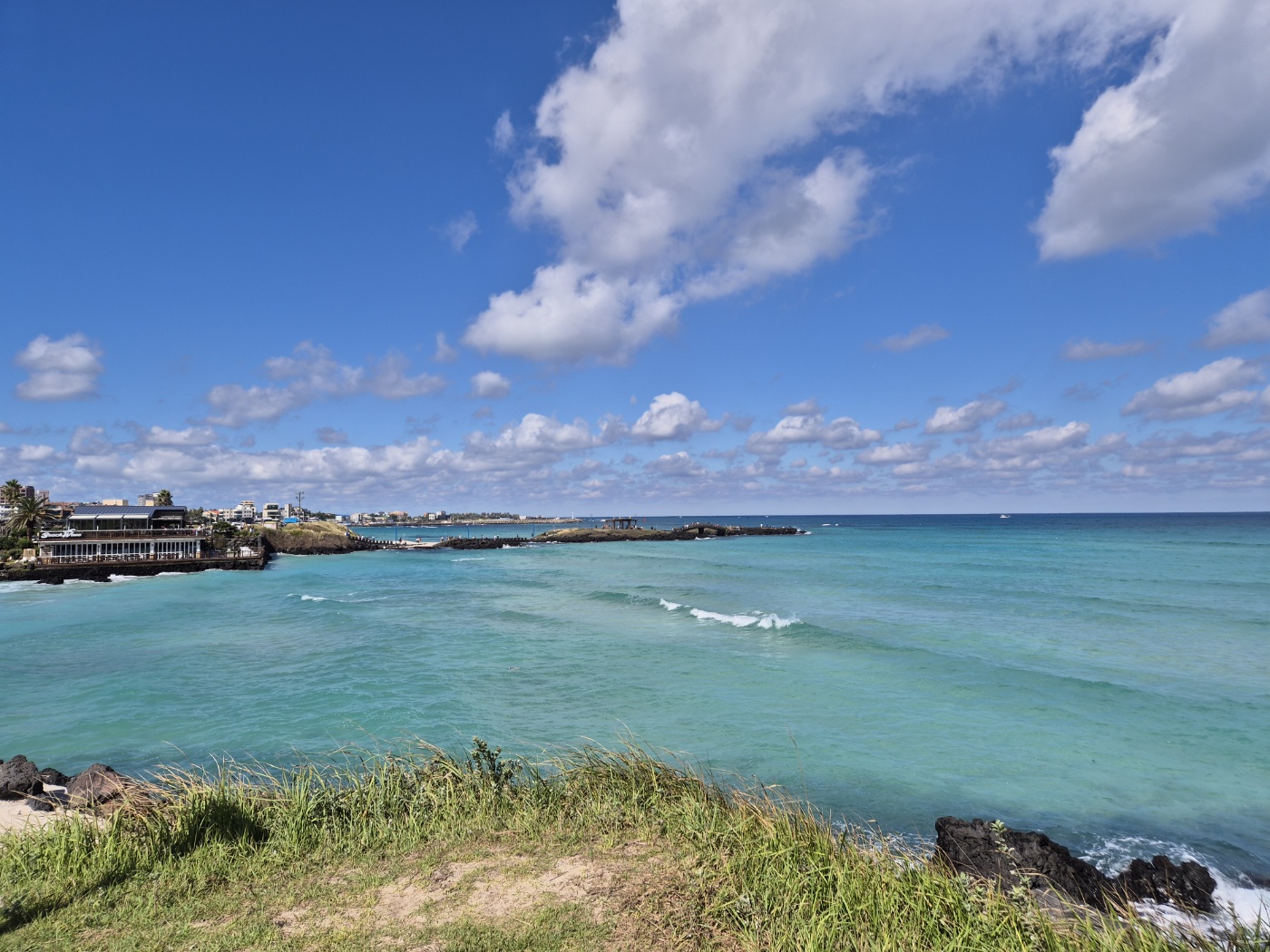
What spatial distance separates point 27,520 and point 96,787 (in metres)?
80.3

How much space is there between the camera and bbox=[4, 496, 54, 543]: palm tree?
66.9 m

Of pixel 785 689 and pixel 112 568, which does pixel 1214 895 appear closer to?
pixel 785 689

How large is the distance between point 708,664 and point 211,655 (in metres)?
17.2

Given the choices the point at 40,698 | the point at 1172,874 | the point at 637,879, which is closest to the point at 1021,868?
the point at 1172,874

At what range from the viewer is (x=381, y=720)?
600 inches

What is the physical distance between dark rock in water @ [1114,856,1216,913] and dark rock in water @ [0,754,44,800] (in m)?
15.9

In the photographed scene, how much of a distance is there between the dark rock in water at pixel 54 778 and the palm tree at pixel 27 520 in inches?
2829

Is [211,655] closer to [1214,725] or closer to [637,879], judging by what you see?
[637,879]

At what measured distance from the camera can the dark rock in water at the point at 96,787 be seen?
8.95 m

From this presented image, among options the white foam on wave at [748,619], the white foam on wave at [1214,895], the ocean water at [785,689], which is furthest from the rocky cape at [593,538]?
the white foam on wave at [1214,895]

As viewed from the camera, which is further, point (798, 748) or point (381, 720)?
point (381, 720)

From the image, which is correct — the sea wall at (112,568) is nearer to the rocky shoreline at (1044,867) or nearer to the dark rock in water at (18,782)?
the dark rock in water at (18,782)

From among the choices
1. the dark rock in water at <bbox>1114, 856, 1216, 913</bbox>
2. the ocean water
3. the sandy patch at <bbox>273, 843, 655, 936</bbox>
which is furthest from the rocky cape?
the dark rock in water at <bbox>1114, 856, 1216, 913</bbox>

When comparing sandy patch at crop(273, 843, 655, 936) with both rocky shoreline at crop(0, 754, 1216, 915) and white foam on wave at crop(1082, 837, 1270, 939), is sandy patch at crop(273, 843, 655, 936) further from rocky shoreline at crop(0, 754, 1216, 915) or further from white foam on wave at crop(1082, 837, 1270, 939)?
white foam on wave at crop(1082, 837, 1270, 939)
